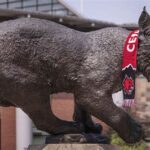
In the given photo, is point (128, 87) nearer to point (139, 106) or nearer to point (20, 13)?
point (20, 13)

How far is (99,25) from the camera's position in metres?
13.4

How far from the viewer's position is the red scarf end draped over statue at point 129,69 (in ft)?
15.5

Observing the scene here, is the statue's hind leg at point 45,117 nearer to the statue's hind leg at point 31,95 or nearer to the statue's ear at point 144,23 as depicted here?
the statue's hind leg at point 31,95

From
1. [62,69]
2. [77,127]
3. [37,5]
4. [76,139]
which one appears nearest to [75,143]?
[76,139]

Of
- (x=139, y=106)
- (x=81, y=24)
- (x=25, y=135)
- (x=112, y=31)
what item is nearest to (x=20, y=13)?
(x=81, y=24)

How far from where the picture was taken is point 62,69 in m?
4.75

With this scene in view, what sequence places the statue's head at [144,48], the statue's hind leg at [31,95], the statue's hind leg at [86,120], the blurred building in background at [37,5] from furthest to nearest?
the blurred building in background at [37,5] → the statue's hind leg at [86,120] → the statue's head at [144,48] → the statue's hind leg at [31,95]

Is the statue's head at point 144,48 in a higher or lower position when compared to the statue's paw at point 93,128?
higher

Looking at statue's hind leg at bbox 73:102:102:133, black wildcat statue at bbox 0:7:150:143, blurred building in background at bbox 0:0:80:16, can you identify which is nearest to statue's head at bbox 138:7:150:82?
black wildcat statue at bbox 0:7:150:143

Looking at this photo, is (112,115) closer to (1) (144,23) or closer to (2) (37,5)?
(1) (144,23)

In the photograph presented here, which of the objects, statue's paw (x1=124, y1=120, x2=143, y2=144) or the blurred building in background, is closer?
statue's paw (x1=124, y1=120, x2=143, y2=144)

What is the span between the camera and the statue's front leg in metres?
4.73

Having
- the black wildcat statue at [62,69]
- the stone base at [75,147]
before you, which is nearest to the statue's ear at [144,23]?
the black wildcat statue at [62,69]

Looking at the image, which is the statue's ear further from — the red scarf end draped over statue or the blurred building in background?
the blurred building in background
